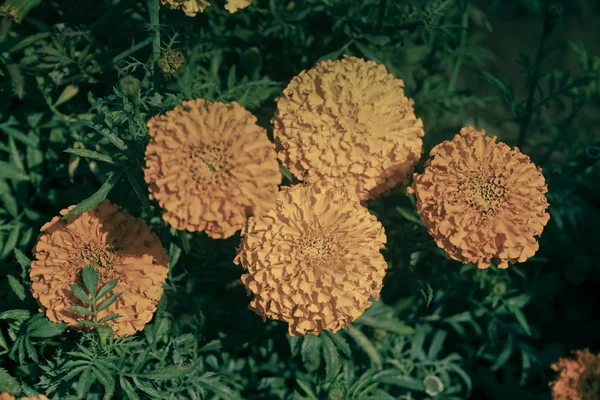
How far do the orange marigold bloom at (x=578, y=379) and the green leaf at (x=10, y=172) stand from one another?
2418mm

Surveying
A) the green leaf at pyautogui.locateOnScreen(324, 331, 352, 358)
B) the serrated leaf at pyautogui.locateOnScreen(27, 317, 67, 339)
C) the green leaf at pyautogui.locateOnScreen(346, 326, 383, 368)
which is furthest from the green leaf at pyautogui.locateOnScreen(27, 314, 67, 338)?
the green leaf at pyautogui.locateOnScreen(346, 326, 383, 368)

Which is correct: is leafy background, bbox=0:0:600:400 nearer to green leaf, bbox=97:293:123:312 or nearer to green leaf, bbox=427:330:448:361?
green leaf, bbox=427:330:448:361

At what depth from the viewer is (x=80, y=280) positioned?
1904 mm

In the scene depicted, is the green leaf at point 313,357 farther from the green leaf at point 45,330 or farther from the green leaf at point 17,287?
the green leaf at point 17,287

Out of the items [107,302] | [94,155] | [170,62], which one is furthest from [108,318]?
[170,62]

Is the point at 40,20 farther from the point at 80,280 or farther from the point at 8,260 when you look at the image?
the point at 80,280

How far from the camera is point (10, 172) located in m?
2.34

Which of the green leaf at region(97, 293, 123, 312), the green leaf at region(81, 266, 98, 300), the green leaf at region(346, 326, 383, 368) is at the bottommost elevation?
the green leaf at region(346, 326, 383, 368)

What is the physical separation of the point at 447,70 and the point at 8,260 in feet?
8.99

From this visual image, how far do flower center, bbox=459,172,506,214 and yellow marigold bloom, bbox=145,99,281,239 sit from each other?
65cm

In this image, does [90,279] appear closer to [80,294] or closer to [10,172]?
[80,294]

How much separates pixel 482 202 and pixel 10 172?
1.86 meters

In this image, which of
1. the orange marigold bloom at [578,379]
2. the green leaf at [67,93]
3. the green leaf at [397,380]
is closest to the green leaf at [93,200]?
Result: the green leaf at [67,93]

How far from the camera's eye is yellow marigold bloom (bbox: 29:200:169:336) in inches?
73.1
